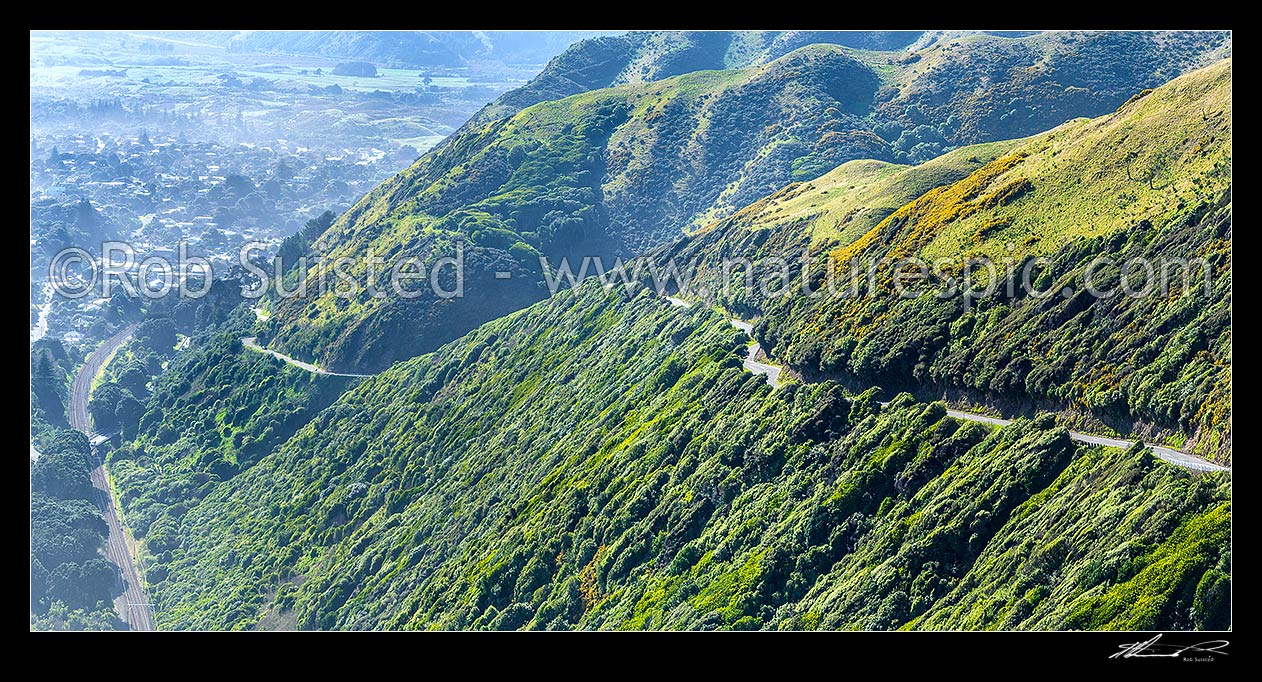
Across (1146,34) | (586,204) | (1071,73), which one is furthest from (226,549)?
(1146,34)

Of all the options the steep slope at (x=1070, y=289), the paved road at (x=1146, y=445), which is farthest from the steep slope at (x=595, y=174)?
the paved road at (x=1146, y=445)

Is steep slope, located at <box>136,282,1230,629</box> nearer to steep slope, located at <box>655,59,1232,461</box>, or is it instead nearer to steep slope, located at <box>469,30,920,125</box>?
steep slope, located at <box>655,59,1232,461</box>

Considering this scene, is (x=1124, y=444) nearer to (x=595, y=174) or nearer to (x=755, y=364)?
(x=755, y=364)

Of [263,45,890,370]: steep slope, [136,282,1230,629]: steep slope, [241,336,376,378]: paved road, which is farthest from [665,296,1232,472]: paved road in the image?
[263,45,890,370]: steep slope

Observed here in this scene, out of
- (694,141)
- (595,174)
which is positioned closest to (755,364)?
(595,174)
